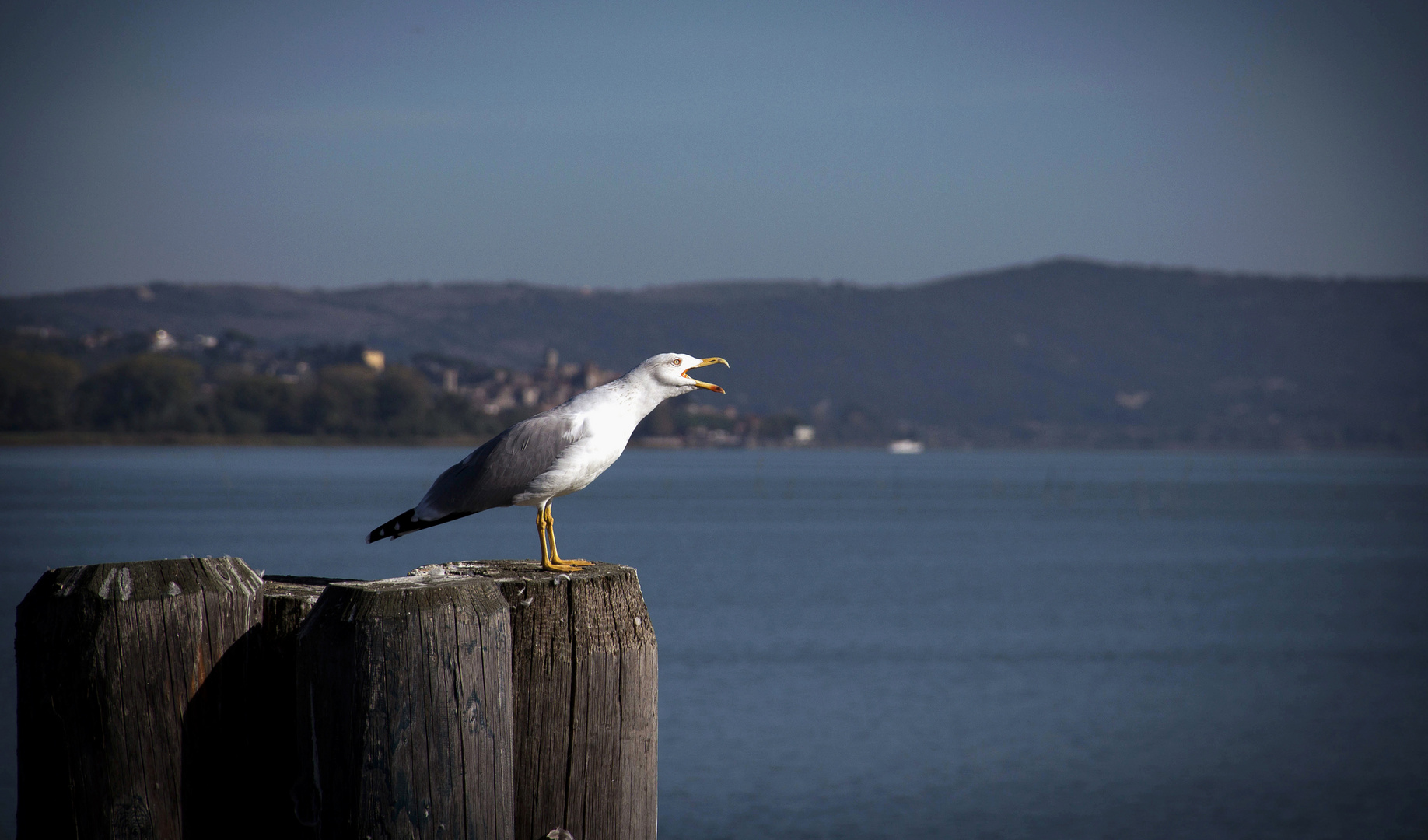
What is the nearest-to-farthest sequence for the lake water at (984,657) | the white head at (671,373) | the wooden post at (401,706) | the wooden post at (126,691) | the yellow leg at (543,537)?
the wooden post at (401,706) < the wooden post at (126,691) < the yellow leg at (543,537) < the white head at (671,373) < the lake water at (984,657)

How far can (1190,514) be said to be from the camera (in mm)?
122812

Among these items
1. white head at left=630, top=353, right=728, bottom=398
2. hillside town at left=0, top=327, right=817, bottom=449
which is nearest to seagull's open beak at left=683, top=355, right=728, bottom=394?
white head at left=630, top=353, right=728, bottom=398

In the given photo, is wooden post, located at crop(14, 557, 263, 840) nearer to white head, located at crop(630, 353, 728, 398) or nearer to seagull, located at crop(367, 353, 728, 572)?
seagull, located at crop(367, 353, 728, 572)

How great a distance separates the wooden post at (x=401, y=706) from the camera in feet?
9.64

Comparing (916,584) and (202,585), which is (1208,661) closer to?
(916,584)

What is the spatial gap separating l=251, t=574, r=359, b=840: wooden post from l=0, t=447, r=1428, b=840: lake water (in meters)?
16.1

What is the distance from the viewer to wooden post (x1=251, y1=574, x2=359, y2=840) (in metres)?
3.30

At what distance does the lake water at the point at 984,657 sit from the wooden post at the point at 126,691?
1627 centimetres

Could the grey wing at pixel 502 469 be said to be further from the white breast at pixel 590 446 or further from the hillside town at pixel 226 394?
the hillside town at pixel 226 394

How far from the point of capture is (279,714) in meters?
3.31

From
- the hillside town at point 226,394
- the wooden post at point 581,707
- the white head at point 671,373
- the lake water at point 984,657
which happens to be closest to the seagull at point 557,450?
the white head at point 671,373

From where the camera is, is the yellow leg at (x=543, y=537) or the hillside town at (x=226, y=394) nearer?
the yellow leg at (x=543, y=537)

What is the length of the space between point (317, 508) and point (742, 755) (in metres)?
91.7

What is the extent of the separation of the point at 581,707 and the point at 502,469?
6.39 ft
